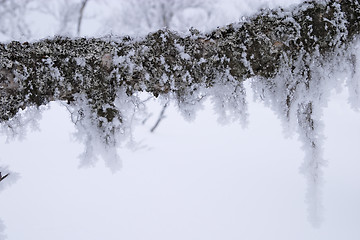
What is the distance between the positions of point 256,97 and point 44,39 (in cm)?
86

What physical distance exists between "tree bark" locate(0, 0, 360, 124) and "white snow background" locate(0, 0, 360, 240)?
2.97m

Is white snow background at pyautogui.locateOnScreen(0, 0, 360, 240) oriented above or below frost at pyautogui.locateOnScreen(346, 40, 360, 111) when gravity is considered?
above

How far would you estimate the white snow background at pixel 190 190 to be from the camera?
4508 mm

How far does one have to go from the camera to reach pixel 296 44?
1145 millimetres

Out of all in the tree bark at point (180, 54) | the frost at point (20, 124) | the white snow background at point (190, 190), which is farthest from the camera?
the white snow background at point (190, 190)

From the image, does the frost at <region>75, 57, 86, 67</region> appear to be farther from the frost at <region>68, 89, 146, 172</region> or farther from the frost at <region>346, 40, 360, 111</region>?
the frost at <region>346, 40, 360, 111</region>

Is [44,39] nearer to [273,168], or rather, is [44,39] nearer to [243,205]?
[243,205]

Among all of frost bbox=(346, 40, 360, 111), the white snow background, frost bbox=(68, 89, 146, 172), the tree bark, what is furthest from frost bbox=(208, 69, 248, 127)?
the white snow background

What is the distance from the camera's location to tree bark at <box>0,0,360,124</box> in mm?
1060

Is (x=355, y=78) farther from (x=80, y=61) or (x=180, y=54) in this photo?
(x=80, y=61)

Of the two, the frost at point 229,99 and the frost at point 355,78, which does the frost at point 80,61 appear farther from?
the frost at point 355,78

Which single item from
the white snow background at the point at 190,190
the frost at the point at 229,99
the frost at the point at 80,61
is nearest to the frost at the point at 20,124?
the frost at the point at 80,61

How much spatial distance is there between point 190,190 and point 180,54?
14.4ft

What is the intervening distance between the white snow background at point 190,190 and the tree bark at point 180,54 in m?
2.97
